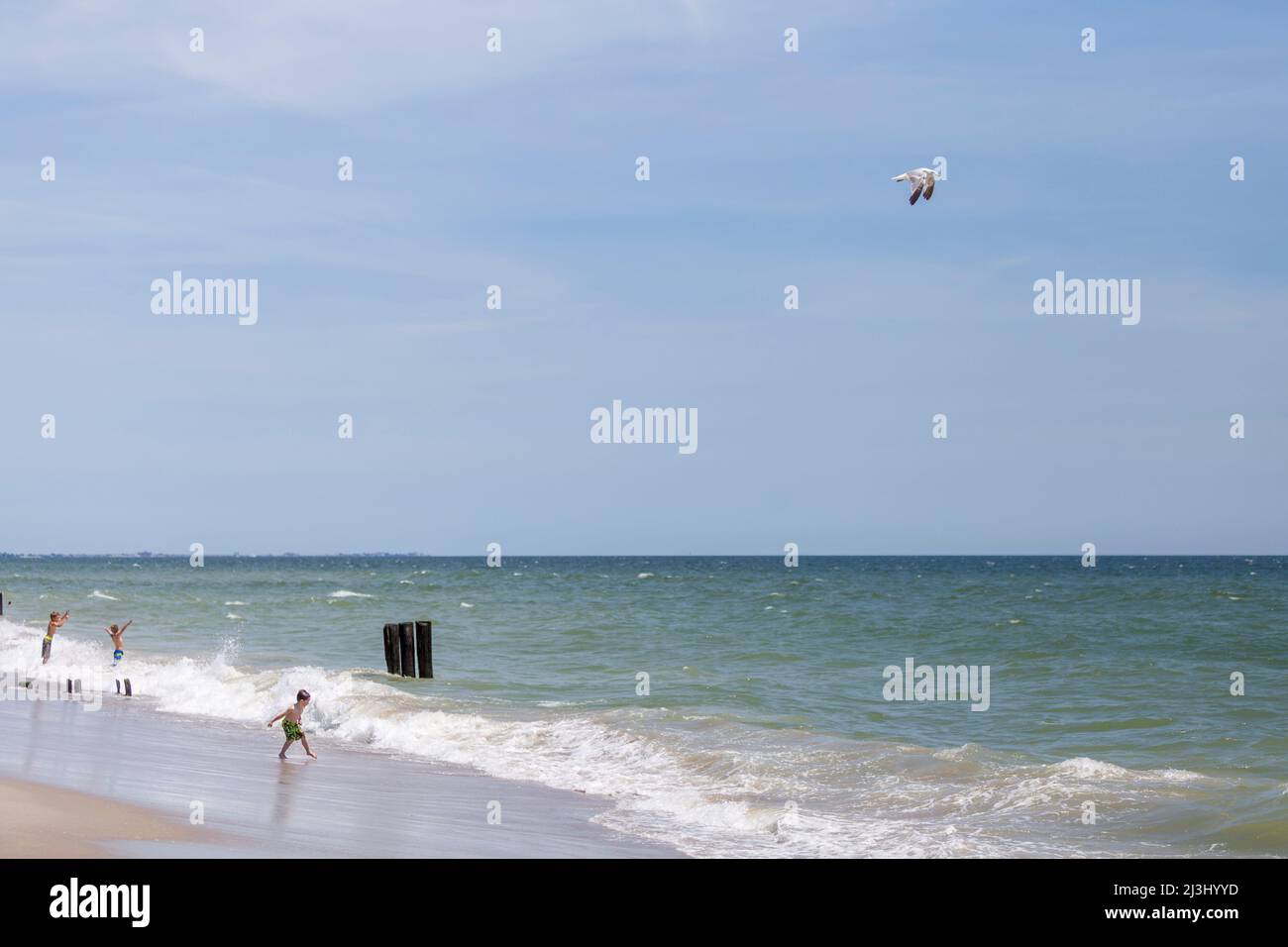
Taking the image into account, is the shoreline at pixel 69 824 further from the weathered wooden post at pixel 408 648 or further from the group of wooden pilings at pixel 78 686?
the weathered wooden post at pixel 408 648

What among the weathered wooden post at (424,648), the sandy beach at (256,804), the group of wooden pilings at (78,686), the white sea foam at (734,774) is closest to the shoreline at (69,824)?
the sandy beach at (256,804)

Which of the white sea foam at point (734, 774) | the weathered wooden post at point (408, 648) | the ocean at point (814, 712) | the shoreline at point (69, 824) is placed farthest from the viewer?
the weathered wooden post at point (408, 648)

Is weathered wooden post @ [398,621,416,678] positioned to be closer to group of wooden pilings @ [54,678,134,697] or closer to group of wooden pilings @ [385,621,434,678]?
group of wooden pilings @ [385,621,434,678]

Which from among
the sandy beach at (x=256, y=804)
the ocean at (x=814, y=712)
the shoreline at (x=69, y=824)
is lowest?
the ocean at (x=814, y=712)

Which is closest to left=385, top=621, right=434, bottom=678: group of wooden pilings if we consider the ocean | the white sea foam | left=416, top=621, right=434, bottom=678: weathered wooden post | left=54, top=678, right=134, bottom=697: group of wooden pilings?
left=416, top=621, right=434, bottom=678: weathered wooden post

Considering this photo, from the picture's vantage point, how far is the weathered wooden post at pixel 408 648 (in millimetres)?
30016

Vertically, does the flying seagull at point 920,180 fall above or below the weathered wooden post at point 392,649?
above

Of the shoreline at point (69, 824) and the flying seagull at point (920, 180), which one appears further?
the flying seagull at point (920, 180)

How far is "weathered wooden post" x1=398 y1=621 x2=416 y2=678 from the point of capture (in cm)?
3002

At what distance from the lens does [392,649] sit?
30.5 meters

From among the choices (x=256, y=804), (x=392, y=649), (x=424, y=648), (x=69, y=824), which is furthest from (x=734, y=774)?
(x=392, y=649)

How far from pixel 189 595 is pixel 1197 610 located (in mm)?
54096

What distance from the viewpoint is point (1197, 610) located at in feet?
170
